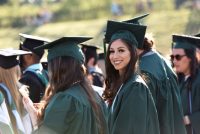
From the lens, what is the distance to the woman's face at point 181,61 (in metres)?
7.44

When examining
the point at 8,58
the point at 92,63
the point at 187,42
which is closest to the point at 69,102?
the point at 8,58

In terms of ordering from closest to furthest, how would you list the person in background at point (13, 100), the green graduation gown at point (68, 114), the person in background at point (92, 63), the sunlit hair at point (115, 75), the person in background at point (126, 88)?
the green graduation gown at point (68, 114)
the person in background at point (126, 88)
the sunlit hair at point (115, 75)
the person in background at point (13, 100)
the person in background at point (92, 63)

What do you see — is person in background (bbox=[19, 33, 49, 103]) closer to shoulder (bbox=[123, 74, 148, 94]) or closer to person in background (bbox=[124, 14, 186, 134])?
person in background (bbox=[124, 14, 186, 134])

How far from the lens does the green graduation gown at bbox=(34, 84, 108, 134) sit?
192 inches

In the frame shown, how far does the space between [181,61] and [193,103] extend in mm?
499

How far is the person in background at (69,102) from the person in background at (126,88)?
312 millimetres

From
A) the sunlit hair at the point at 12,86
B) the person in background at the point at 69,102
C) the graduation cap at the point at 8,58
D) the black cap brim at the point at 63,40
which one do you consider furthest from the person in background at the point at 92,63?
the person in background at the point at 69,102

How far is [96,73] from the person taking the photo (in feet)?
33.6

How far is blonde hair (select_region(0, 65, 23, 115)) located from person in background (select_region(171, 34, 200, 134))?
225 cm

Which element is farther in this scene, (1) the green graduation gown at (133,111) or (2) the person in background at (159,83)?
(2) the person in background at (159,83)

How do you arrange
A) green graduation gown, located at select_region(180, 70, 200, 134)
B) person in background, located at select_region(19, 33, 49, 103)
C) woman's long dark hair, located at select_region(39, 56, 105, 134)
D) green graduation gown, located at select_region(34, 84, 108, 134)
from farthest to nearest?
green graduation gown, located at select_region(180, 70, 200, 134) → person in background, located at select_region(19, 33, 49, 103) → woman's long dark hair, located at select_region(39, 56, 105, 134) → green graduation gown, located at select_region(34, 84, 108, 134)

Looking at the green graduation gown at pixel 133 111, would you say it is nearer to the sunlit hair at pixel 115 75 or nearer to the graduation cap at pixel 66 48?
the sunlit hair at pixel 115 75

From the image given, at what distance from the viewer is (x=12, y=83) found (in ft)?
19.1

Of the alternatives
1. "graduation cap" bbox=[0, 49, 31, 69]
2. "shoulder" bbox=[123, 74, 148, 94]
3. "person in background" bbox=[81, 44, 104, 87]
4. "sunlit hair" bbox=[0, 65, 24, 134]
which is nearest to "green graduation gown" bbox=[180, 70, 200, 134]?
"shoulder" bbox=[123, 74, 148, 94]
